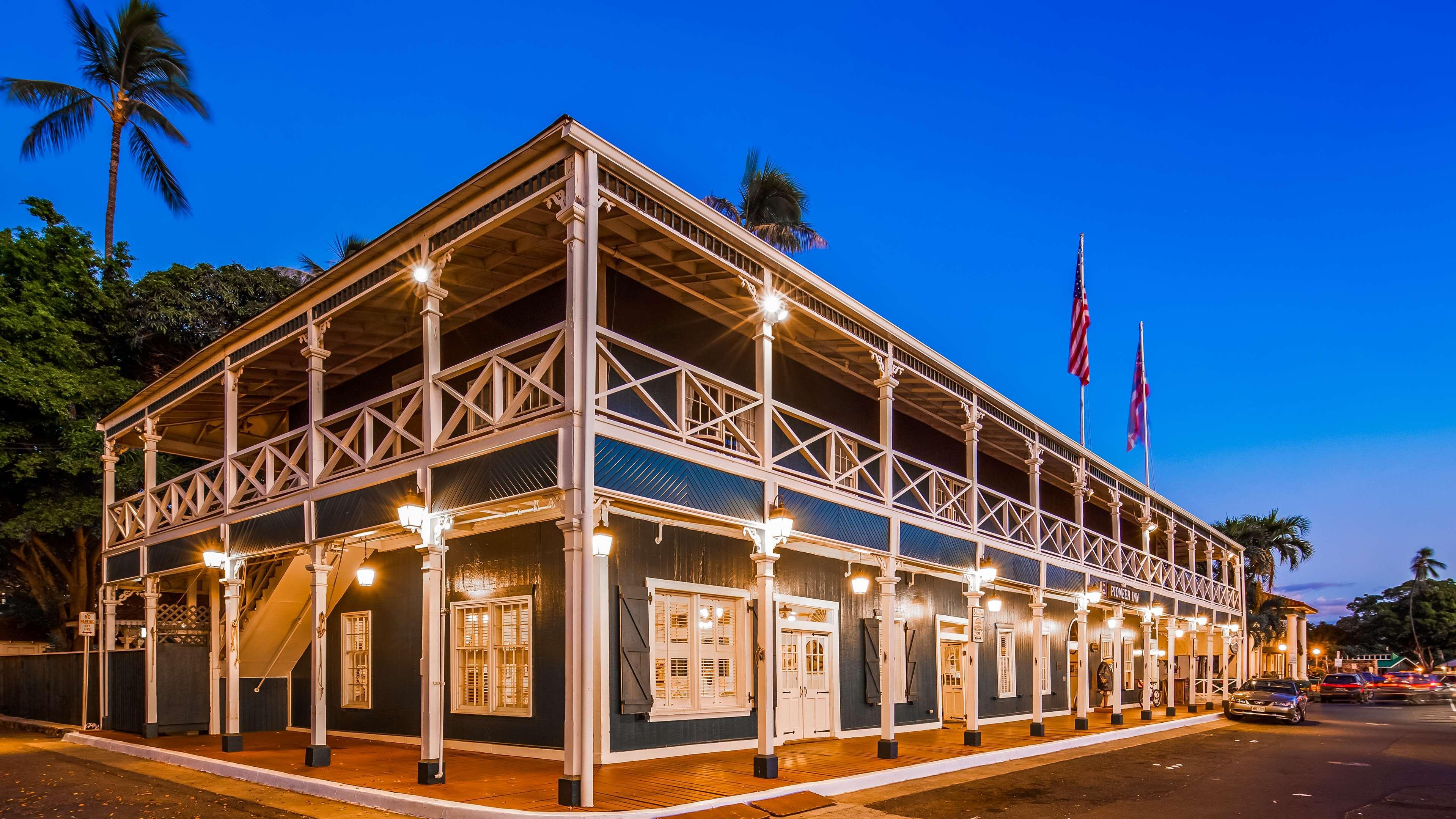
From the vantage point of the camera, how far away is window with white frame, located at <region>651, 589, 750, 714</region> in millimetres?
13508

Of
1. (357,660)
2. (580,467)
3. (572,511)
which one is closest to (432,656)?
(572,511)

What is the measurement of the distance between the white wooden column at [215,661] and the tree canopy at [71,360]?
869cm

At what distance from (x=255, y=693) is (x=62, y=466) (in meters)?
10.0

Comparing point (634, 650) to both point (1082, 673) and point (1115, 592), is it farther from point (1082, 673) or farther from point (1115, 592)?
point (1115, 592)

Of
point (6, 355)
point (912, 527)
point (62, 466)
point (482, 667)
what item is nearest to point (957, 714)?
point (912, 527)

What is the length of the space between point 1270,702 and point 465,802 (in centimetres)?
2345

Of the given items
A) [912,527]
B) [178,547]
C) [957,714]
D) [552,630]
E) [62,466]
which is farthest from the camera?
[62,466]

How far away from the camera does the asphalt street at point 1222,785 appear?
Answer: 10820mm

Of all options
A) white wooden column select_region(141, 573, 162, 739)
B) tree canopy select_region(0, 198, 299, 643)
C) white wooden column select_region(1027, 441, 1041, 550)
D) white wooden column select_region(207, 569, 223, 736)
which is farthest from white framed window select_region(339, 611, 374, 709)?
white wooden column select_region(1027, 441, 1041, 550)

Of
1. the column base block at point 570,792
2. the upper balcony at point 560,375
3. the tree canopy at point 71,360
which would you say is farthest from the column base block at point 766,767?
the tree canopy at point 71,360

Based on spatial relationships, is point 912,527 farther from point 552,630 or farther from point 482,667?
point 482,667

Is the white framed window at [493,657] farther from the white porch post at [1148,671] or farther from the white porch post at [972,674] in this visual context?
the white porch post at [1148,671]

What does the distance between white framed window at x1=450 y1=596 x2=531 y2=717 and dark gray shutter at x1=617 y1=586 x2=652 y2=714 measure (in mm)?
1355

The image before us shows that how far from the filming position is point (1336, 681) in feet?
135
